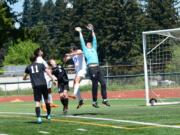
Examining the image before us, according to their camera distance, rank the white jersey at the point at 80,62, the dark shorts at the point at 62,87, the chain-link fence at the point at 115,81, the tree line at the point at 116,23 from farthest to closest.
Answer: the tree line at the point at 116,23 < the chain-link fence at the point at 115,81 < the dark shorts at the point at 62,87 < the white jersey at the point at 80,62

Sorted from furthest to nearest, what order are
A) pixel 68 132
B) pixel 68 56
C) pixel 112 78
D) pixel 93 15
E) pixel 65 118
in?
pixel 93 15 → pixel 112 78 → pixel 68 56 → pixel 65 118 → pixel 68 132

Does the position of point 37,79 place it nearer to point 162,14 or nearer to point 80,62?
point 80,62

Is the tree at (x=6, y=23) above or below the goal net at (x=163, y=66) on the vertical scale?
above

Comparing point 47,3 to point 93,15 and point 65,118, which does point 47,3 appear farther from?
point 65,118

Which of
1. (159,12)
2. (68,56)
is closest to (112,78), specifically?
(68,56)

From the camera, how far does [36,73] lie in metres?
15.2

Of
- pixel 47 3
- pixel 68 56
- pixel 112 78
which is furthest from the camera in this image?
pixel 47 3

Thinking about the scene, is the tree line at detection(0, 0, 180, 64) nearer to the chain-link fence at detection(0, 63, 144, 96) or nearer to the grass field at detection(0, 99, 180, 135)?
the chain-link fence at detection(0, 63, 144, 96)

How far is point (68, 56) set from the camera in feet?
58.6

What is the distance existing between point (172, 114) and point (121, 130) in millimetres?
3763

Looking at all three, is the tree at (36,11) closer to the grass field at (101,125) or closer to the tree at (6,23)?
the tree at (6,23)

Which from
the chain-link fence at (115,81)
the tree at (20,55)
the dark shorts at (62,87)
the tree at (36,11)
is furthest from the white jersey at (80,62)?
the tree at (36,11)

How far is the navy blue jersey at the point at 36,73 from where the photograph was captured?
1516cm


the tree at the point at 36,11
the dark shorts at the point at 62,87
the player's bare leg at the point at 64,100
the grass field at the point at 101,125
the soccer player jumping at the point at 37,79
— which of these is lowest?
the grass field at the point at 101,125
